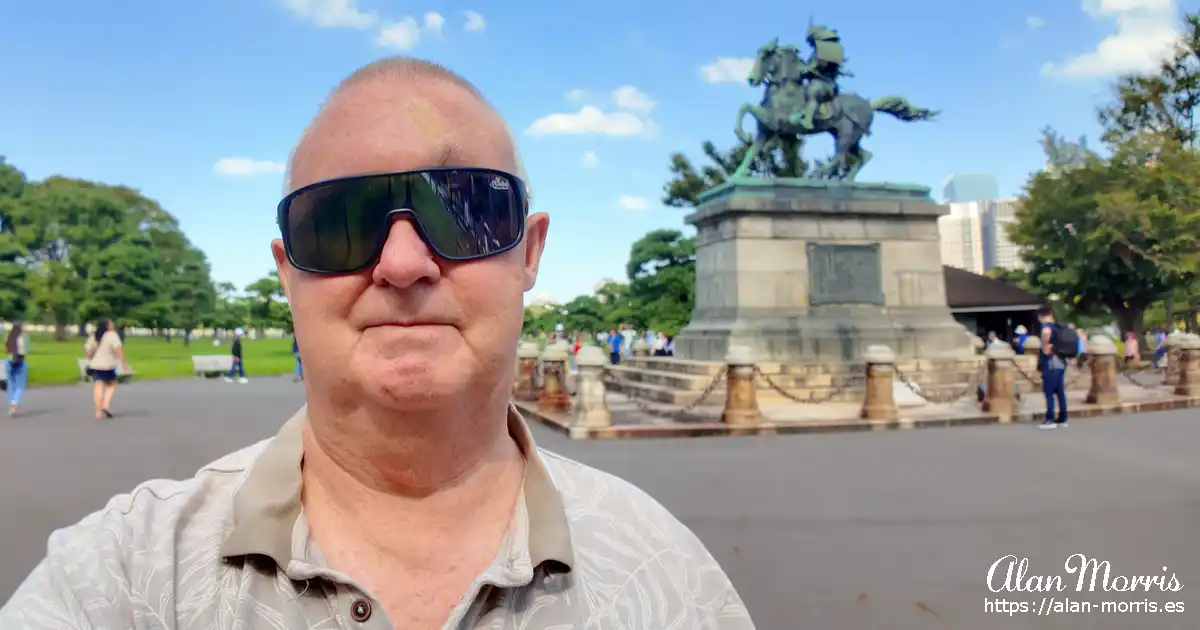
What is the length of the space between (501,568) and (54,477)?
8.49 meters

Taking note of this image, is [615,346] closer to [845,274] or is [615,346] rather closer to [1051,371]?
[845,274]

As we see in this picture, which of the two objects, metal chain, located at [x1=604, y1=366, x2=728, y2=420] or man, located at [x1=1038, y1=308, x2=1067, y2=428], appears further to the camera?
metal chain, located at [x1=604, y1=366, x2=728, y2=420]

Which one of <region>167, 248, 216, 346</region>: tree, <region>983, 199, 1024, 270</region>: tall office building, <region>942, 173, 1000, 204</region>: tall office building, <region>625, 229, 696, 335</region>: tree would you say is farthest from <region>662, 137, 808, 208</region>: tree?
<region>942, 173, 1000, 204</region>: tall office building

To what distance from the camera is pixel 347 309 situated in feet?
3.79

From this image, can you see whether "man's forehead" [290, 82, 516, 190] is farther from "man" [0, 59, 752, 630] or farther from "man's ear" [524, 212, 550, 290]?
"man's ear" [524, 212, 550, 290]

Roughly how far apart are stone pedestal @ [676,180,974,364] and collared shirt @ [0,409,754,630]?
499 inches

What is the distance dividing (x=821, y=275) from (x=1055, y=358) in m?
4.91

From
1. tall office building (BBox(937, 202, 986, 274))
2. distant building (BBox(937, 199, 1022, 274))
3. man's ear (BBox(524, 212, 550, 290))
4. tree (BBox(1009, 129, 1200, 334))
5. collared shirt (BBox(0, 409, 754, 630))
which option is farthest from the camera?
tall office building (BBox(937, 202, 986, 274))

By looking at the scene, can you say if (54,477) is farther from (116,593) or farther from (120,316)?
(120,316)

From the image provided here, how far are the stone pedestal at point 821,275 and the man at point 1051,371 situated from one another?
3.57m

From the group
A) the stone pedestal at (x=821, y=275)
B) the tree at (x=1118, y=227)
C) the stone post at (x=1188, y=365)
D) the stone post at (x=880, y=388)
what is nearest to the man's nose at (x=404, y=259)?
the stone post at (x=880, y=388)

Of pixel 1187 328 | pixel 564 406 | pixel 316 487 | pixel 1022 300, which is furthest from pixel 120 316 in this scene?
pixel 1187 328

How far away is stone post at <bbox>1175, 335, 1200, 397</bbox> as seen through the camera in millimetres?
14320

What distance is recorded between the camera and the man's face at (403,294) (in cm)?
113
